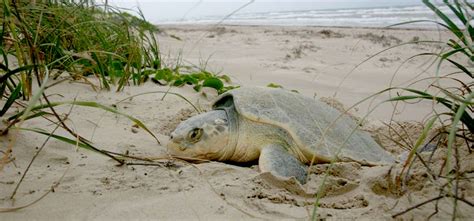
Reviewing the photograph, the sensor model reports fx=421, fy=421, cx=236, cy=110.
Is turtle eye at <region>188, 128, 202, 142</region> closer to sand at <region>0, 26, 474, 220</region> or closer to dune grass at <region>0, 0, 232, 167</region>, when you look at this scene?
sand at <region>0, 26, 474, 220</region>

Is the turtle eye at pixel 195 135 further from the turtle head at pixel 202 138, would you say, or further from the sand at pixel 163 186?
the sand at pixel 163 186

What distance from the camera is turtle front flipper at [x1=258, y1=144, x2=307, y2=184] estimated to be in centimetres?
174

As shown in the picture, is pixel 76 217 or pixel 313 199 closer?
pixel 76 217

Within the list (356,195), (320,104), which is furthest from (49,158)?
(320,104)

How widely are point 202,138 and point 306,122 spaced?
0.52 metres

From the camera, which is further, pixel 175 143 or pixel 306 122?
pixel 306 122

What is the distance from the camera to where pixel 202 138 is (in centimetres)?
204

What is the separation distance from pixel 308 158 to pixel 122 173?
0.93 meters

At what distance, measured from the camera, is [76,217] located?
115cm

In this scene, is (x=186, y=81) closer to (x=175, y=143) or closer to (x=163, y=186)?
(x=175, y=143)

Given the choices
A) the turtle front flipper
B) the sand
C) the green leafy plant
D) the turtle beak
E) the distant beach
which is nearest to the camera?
the sand

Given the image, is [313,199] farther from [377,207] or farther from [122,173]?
[122,173]

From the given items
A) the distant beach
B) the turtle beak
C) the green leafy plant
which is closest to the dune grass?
the green leafy plant

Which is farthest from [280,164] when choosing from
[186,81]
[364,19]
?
[364,19]
